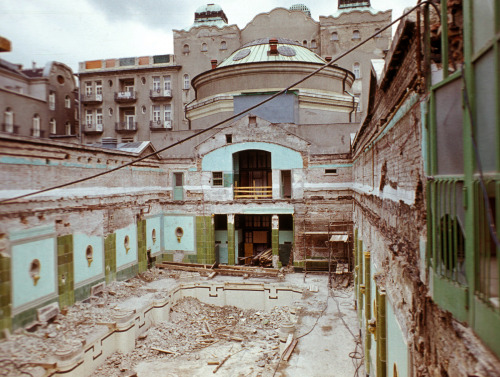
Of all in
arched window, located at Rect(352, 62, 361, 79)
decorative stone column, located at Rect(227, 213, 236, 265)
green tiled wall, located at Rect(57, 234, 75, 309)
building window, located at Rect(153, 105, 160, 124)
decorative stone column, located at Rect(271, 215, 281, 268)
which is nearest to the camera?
green tiled wall, located at Rect(57, 234, 75, 309)

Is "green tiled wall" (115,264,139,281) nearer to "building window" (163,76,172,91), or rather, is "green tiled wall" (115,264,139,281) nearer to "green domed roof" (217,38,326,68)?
"green domed roof" (217,38,326,68)

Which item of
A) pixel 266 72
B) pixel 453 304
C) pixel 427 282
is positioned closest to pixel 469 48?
pixel 453 304

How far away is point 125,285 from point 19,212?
6.96 m

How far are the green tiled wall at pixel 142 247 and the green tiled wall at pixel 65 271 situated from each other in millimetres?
5586

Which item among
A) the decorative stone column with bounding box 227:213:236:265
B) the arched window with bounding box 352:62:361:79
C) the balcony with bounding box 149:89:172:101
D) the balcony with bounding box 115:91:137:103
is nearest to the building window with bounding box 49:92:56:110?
the balcony with bounding box 115:91:137:103

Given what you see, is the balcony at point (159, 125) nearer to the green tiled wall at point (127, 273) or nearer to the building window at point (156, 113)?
the building window at point (156, 113)

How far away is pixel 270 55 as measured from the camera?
26891mm

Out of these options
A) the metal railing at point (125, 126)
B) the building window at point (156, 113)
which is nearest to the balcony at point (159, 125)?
the building window at point (156, 113)

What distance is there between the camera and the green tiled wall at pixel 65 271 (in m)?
14.2

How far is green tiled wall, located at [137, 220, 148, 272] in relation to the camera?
67.1 ft

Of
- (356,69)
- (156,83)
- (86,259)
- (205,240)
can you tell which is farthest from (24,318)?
(356,69)

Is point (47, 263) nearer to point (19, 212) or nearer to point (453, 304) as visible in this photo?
point (19, 212)

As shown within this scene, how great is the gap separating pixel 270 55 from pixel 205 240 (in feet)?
45.0

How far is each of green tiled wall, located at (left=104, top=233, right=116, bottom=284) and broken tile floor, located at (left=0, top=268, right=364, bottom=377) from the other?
0.43 meters
